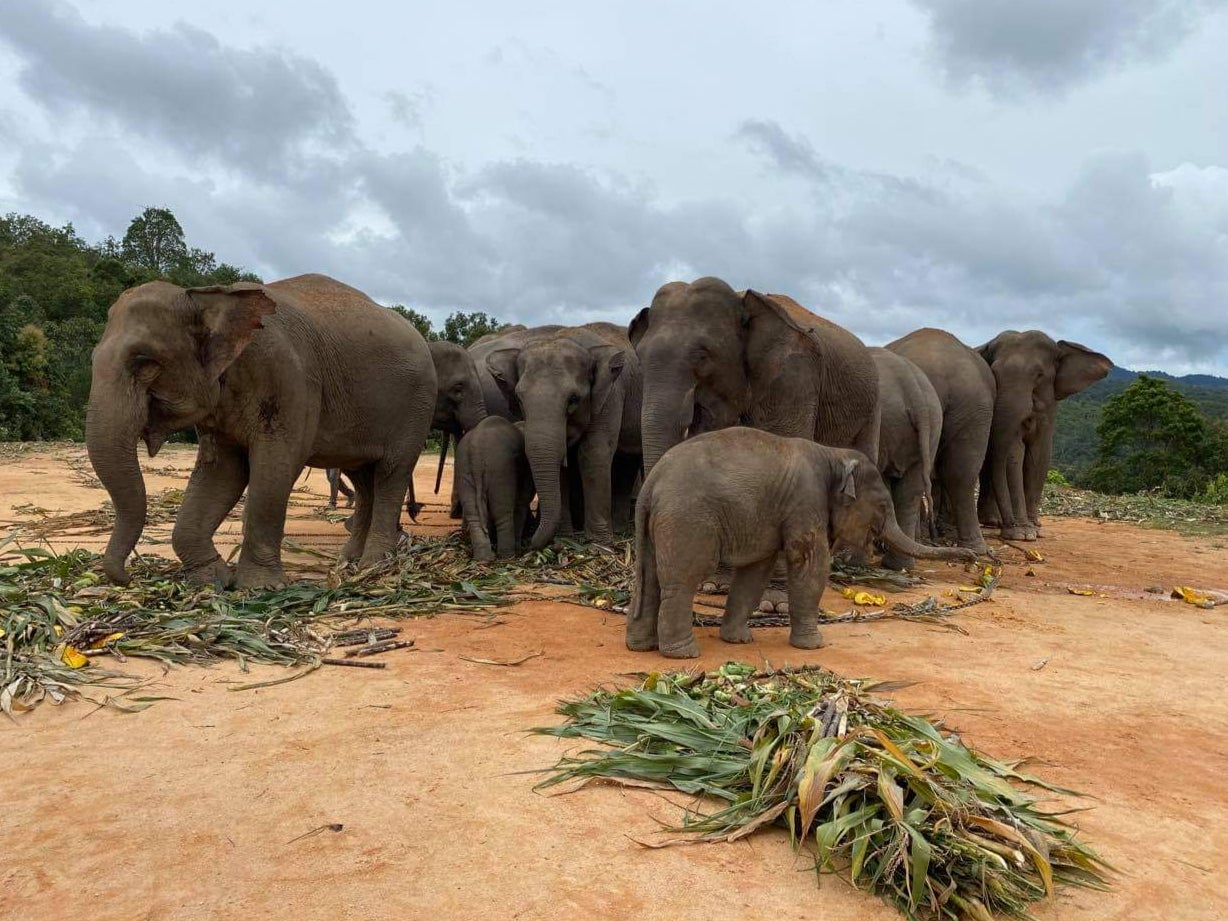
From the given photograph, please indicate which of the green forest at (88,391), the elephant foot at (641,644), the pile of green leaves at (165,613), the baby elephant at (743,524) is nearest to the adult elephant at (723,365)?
the baby elephant at (743,524)

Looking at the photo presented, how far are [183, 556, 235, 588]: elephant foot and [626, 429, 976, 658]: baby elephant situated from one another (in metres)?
3.67

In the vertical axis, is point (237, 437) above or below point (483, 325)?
below

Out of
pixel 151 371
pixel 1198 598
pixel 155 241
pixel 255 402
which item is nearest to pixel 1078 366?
pixel 1198 598

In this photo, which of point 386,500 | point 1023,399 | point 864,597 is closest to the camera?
point 864,597

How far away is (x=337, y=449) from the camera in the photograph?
8398 millimetres

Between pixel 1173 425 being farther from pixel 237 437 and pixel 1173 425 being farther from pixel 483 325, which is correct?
pixel 237 437

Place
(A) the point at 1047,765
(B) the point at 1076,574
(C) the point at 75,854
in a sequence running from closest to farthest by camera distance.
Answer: (C) the point at 75,854 < (A) the point at 1047,765 < (B) the point at 1076,574

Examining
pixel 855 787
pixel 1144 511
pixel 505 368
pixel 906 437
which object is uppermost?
pixel 505 368

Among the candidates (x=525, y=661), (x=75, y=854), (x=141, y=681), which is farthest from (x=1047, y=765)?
(x=141, y=681)

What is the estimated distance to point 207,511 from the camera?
7.52m

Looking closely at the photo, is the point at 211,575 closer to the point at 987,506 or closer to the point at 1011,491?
the point at 1011,491

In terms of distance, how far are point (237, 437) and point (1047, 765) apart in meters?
6.28

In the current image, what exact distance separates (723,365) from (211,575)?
4.89 m

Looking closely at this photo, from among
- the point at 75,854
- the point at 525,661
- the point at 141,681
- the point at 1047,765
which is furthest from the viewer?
the point at 525,661
